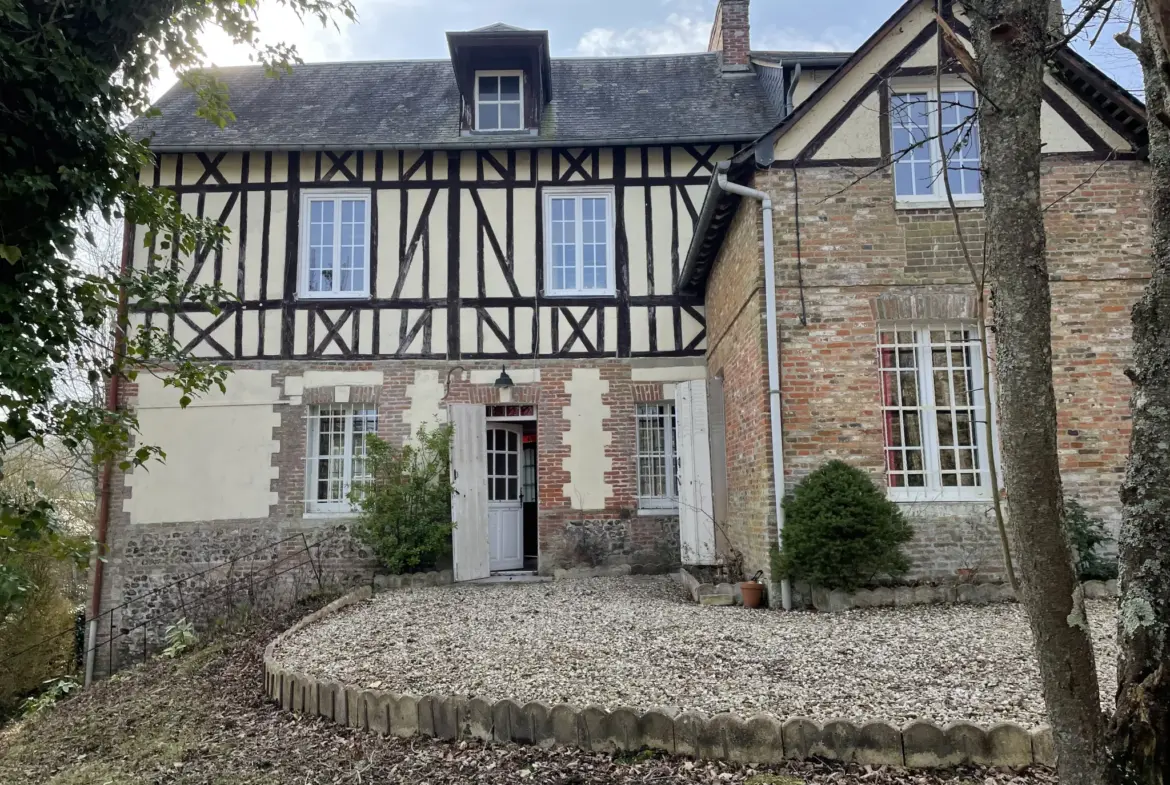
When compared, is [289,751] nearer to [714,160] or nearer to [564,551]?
[564,551]

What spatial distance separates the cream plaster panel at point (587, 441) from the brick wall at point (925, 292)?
3158mm

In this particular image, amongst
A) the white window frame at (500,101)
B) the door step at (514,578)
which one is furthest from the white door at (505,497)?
the white window frame at (500,101)

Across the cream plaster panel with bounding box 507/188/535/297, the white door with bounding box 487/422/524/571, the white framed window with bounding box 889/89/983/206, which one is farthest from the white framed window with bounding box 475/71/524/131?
the white framed window with bounding box 889/89/983/206

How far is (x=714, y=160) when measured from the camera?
10570 millimetres

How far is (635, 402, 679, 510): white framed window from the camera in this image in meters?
10.3

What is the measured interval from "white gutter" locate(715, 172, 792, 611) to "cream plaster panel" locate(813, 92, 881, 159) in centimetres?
81

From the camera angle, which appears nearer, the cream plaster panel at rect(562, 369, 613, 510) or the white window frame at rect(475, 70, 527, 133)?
the cream plaster panel at rect(562, 369, 613, 510)

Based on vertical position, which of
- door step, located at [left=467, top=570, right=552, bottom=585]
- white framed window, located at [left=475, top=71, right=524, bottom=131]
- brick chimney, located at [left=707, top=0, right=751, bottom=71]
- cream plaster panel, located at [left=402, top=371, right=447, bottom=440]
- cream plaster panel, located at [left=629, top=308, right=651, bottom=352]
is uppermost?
brick chimney, located at [left=707, top=0, right=751, bottom=71]

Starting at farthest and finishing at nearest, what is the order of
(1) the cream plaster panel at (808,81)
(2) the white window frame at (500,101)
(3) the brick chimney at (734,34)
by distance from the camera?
1. (3) the brick chimney at (734,34)
2. (2) the white window frame at (500,101)
3. (1) the cream plaster panel at (808,81)

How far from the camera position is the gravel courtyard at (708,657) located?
12.9ft

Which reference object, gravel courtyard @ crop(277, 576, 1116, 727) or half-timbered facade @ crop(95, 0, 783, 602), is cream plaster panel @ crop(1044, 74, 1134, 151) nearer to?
half-timbered facade @ crop(95, 0, 783, 602)

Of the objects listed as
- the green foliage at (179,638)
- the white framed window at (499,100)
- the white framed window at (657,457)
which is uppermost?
the white framed window at (499,100)

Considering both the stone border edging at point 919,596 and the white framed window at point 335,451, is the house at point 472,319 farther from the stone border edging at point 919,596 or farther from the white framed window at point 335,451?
the stone border edging at point 919,596

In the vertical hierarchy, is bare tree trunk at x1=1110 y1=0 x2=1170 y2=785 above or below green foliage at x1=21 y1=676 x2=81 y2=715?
above
